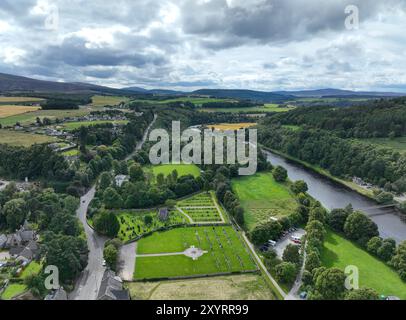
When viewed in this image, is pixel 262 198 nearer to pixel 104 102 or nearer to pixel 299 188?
pixel 299 188

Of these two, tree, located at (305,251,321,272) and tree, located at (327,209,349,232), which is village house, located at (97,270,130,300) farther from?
tree, located at (327,209,349,232)

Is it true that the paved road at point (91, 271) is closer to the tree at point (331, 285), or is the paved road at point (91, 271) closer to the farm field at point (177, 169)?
the tree at point (331, 285)

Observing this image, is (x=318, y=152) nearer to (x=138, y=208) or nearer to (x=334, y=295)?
(x=138, y=208)

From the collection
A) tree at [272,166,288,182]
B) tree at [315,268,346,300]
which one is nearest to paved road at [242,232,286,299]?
tree at [315,268,346,300]

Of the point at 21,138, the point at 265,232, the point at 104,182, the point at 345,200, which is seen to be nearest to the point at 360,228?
the point at 265,232

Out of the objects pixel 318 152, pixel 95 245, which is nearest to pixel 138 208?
pixel 95 245
